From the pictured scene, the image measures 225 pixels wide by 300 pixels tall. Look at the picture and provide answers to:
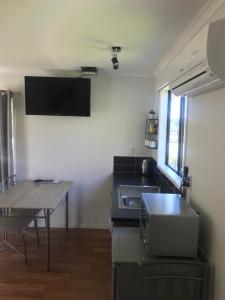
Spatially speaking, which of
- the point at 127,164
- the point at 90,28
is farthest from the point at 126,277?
the point at 127,164

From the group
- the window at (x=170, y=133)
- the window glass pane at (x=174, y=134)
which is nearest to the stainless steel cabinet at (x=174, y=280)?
the window at (x=170, y=133)

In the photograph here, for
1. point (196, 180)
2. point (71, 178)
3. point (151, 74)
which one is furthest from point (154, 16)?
point (71, 178)

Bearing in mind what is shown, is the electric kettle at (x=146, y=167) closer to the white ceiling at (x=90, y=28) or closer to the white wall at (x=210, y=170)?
the white ceiling at (x=90, y=28)

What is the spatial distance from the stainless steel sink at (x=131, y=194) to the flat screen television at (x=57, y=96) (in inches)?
52.3

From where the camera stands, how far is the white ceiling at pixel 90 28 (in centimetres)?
171

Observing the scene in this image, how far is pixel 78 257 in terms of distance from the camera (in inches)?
136

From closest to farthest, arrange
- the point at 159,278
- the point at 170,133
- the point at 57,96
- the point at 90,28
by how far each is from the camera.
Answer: the point at 159,278, the point at 90,28, the point at 170,133, the point at 57,96

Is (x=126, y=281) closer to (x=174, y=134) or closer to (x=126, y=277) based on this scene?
(x=126, y=277)

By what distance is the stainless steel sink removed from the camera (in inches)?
106

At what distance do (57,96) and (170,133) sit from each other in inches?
64.6

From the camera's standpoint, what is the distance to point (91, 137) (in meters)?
4.24

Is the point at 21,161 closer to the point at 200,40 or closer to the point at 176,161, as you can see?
the point at 176,161

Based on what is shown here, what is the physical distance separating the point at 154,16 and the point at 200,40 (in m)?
0.35

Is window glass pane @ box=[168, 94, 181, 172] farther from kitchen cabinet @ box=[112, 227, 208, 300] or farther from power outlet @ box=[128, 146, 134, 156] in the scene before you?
kitchen cabinet @ box=[112, 227, 208, 300]
